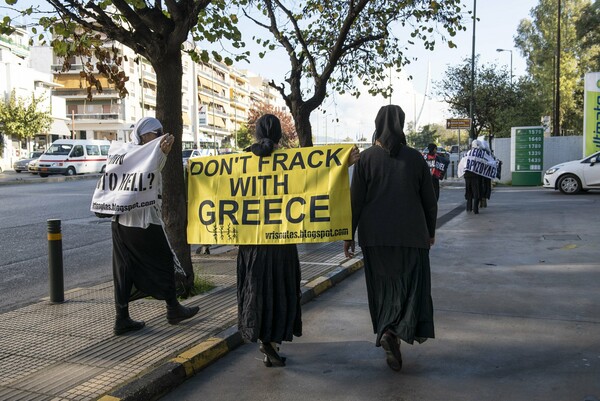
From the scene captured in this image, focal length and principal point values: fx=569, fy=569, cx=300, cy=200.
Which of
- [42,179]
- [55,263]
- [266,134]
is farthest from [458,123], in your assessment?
[266,134]

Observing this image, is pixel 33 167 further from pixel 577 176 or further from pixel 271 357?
pixel 271 357

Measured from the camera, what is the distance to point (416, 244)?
4.10 m

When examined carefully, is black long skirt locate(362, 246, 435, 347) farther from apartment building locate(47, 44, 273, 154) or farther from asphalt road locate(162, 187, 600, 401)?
apartment building locate(47, 44, 273, 154)

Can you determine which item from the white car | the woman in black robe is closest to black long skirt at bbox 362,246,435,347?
the woman in black robe

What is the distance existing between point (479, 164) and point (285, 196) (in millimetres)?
11094

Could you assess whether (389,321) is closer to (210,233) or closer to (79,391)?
(210,233)

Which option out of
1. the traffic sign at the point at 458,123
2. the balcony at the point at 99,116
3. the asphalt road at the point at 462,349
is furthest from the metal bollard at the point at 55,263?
the balcony at the point at 99,116

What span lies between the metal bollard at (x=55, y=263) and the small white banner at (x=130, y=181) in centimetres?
141

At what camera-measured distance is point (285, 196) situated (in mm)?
4449

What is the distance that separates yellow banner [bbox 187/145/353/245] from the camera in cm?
432

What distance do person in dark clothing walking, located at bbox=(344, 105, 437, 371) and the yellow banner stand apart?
0.21m

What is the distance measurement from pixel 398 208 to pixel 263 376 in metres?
1.56

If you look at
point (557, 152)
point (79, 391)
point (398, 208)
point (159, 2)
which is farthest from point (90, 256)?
point (557, 152)

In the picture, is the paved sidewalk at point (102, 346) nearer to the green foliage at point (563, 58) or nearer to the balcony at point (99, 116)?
the green foliage at point (563, 58)
